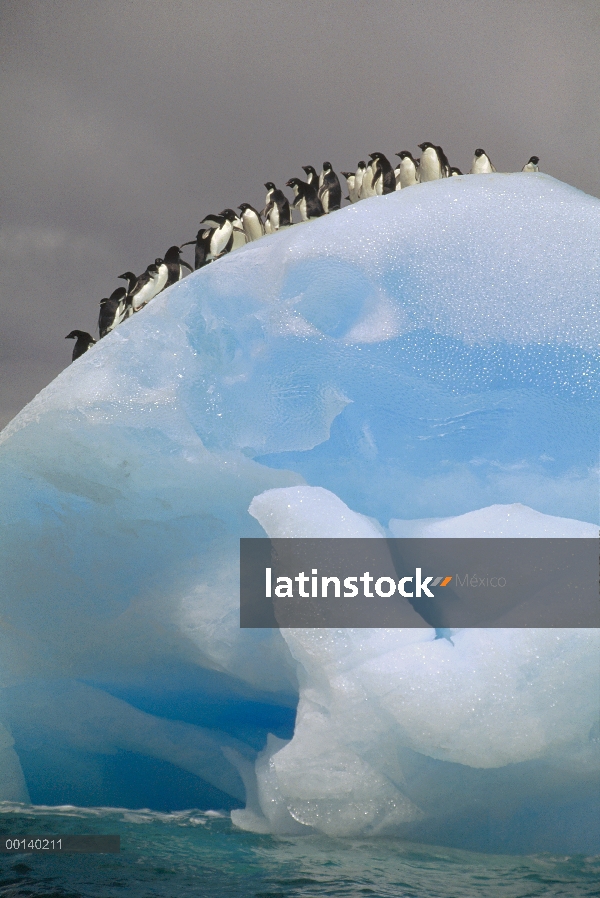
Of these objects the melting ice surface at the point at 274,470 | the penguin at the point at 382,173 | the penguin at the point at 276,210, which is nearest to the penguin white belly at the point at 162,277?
the penguin at the point at 276,210

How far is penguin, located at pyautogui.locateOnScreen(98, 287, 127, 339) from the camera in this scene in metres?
13.3

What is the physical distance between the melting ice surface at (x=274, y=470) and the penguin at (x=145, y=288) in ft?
23.9

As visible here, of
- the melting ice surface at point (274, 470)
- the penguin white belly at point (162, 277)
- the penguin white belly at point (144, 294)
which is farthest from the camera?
the penguin white belly at point (162, 277)

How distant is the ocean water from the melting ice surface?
0.16 m

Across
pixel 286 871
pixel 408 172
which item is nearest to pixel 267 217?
pixel 408 172

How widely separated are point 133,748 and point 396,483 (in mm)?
2235

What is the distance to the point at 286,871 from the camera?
11.7 feet

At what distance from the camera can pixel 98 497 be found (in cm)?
479

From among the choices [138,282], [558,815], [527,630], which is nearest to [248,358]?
[527,630]

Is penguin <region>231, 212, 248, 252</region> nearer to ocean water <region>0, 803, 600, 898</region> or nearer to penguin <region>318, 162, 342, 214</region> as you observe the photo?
penguin <region>318, 162, 342, 214</region>

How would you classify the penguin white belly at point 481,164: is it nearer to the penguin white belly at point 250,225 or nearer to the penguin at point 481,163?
the penguin at point 481,163

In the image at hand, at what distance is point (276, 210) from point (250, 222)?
3.62 feet

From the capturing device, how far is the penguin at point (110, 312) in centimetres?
1333

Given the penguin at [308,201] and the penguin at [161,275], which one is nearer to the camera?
the penguin at [161,275]
